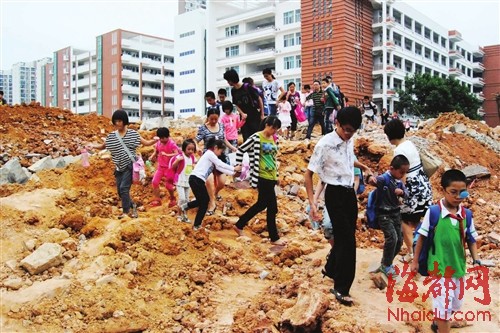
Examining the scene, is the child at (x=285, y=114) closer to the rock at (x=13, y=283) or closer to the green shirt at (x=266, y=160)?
the green shirt at (x=266, y=160)

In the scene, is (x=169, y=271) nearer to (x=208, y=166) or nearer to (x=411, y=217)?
(x=208, y=166)

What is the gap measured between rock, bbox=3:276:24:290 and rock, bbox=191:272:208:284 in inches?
63.8

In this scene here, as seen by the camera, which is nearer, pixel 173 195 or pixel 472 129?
pixel 173 195

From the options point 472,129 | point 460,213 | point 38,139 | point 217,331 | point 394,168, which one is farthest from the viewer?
point 472,129

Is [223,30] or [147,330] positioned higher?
[223,30]

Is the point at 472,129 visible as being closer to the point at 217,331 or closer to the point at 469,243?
the point at 469,243

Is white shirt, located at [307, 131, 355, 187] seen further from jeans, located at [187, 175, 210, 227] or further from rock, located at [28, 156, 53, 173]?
rock, located at [28, 156, 53, 173]

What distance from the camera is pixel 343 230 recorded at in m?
3.88

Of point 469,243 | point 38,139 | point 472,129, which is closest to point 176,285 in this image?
point 469,243

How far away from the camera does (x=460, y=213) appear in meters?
3.34

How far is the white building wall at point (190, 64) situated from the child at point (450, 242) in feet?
139

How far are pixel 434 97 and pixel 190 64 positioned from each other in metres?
24.9

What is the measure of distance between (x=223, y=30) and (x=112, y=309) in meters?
44.2

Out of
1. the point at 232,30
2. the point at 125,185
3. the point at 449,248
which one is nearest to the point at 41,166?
the point at 125,185
